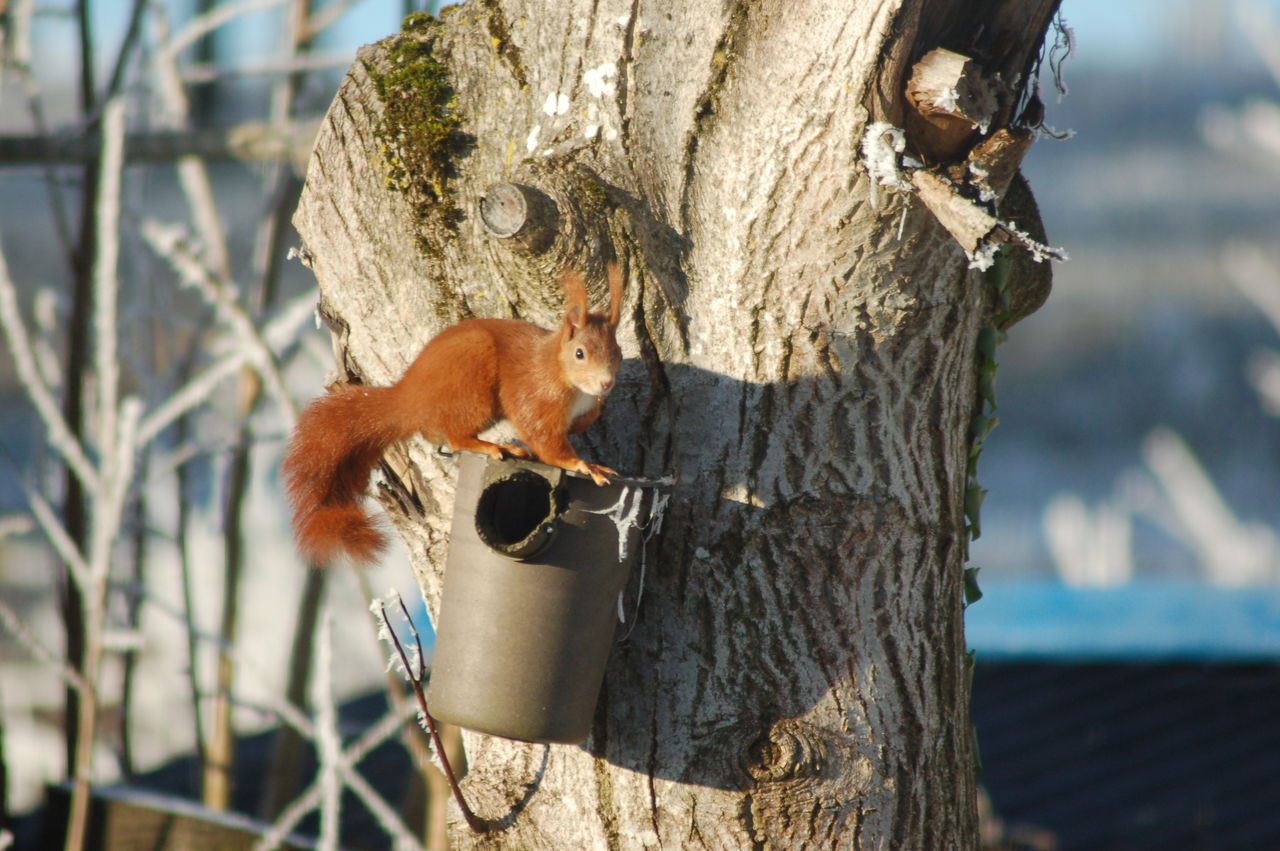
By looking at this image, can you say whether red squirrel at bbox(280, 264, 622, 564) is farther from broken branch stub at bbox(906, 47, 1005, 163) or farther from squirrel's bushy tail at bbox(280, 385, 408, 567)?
broken branch stub at bbox(906, 47, 1005, 163)

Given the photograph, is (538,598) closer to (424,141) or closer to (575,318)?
(575,318)

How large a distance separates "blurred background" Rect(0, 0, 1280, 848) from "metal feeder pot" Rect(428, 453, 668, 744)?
948mm

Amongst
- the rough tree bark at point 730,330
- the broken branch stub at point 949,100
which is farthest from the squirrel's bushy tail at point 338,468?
the broken branch stub at point 949,100

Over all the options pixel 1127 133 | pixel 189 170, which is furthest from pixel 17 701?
pixel 1127 133

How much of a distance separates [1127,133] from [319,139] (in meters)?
5.49

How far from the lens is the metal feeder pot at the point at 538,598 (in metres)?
1.52

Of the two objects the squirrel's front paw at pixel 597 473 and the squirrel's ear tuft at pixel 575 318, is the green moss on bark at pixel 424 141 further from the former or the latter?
the squirrel's front paw at pixel 597 473

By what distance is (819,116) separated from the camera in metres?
1.50

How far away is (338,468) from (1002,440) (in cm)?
524

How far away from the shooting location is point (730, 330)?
160cm

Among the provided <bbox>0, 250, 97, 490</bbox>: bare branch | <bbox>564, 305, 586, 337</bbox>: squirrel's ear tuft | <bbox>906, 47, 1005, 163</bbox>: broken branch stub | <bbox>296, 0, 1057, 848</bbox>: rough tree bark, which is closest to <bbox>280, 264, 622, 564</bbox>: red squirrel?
<bbox>564, 305, 586, 337</bbox>: squirrel's ear tuft

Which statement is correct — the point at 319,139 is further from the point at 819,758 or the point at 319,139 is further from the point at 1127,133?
the point at 1127,133

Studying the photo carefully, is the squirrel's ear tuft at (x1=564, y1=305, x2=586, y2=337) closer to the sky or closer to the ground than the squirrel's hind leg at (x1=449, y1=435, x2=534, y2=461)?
closer to the sky

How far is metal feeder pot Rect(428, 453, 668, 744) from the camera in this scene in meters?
1.52
